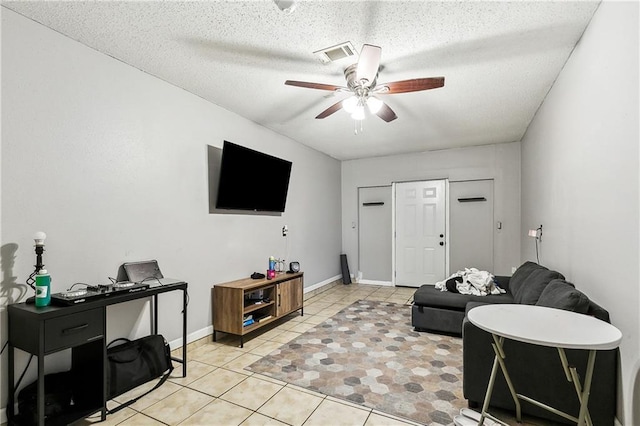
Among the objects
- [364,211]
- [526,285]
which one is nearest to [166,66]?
[526,285]

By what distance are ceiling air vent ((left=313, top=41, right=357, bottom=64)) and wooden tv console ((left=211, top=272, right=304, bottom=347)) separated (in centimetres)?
236

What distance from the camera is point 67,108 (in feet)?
7.54

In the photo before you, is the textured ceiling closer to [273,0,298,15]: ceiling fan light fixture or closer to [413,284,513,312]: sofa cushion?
[273,0,298,15]: ceiling fan light fixture

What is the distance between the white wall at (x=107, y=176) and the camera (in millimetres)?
2053

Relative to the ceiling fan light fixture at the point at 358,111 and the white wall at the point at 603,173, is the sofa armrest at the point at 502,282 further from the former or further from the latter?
the ceiling fan light fixture at the point at 358,111

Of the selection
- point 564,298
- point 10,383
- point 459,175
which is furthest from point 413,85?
point 459,175

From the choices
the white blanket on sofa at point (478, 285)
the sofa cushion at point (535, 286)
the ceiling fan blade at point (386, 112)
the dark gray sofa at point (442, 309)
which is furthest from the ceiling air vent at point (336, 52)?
the white blanket on sofa at point (478, 285)

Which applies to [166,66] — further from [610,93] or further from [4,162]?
[610,93]

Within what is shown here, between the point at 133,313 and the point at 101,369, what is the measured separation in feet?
2.30

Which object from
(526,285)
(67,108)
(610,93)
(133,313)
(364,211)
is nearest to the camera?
(610,93)

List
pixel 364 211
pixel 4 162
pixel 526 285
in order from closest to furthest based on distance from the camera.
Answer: pixel 4 162 < pixel 526 285 < pixel 364 211

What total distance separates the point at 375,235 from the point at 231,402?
4.73 m

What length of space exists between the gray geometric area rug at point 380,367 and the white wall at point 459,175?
8.72ft

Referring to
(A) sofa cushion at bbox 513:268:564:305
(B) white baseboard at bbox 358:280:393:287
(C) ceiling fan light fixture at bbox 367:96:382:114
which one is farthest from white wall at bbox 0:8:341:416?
(B) white baseboard at bbox 358:280:393:287
